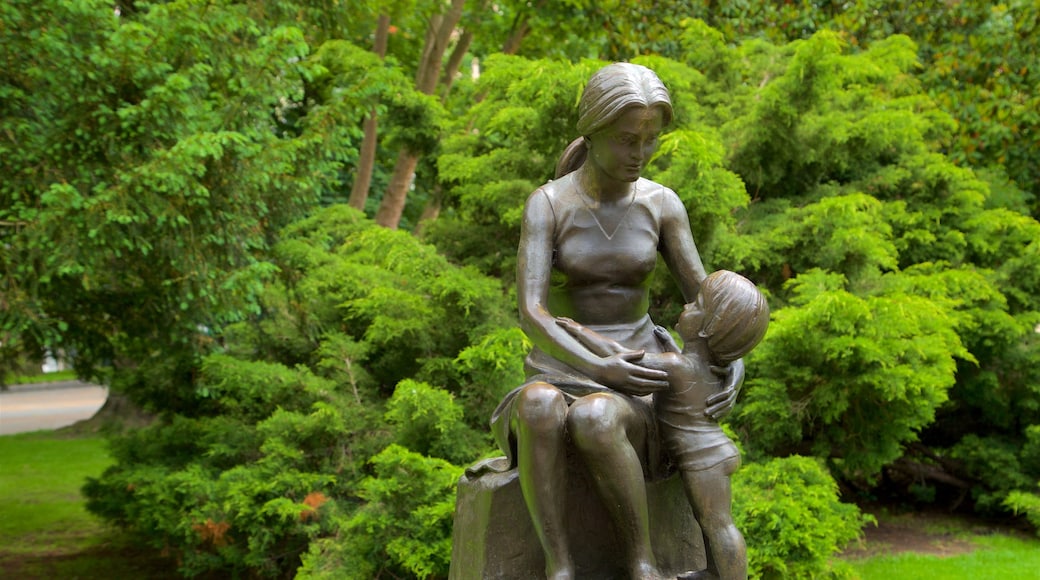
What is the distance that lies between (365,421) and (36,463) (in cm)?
768

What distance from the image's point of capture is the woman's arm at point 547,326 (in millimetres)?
3453

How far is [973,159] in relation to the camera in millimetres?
11008

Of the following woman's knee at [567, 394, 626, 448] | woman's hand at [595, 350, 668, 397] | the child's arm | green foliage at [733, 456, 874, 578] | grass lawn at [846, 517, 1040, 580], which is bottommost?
grass lawn at [846, 517, 1040, 580]

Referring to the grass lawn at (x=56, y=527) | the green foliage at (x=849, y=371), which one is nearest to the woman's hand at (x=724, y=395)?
the green foliage at (x=849, y=371)

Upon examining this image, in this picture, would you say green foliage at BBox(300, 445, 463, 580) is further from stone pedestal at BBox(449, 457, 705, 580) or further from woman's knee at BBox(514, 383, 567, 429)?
woman's knee at BBox(514, 383, 567, 429)

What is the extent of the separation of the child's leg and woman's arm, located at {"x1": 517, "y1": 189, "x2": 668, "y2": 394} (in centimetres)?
35

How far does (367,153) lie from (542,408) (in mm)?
8757

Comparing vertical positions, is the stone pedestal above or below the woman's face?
below

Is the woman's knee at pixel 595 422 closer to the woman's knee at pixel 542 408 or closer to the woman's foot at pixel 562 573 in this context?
the woman's knee at pixel 542 408

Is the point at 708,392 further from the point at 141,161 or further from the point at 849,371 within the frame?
the point at 141,161

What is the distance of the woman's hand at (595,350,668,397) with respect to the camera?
3.44 m

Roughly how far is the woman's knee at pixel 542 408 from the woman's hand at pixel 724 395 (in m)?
0.53

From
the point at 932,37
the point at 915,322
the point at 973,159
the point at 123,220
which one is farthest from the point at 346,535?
the point at 932,37

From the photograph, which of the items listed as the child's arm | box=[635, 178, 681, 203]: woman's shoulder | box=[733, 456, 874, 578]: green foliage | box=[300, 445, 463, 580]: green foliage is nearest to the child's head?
the child's arm
